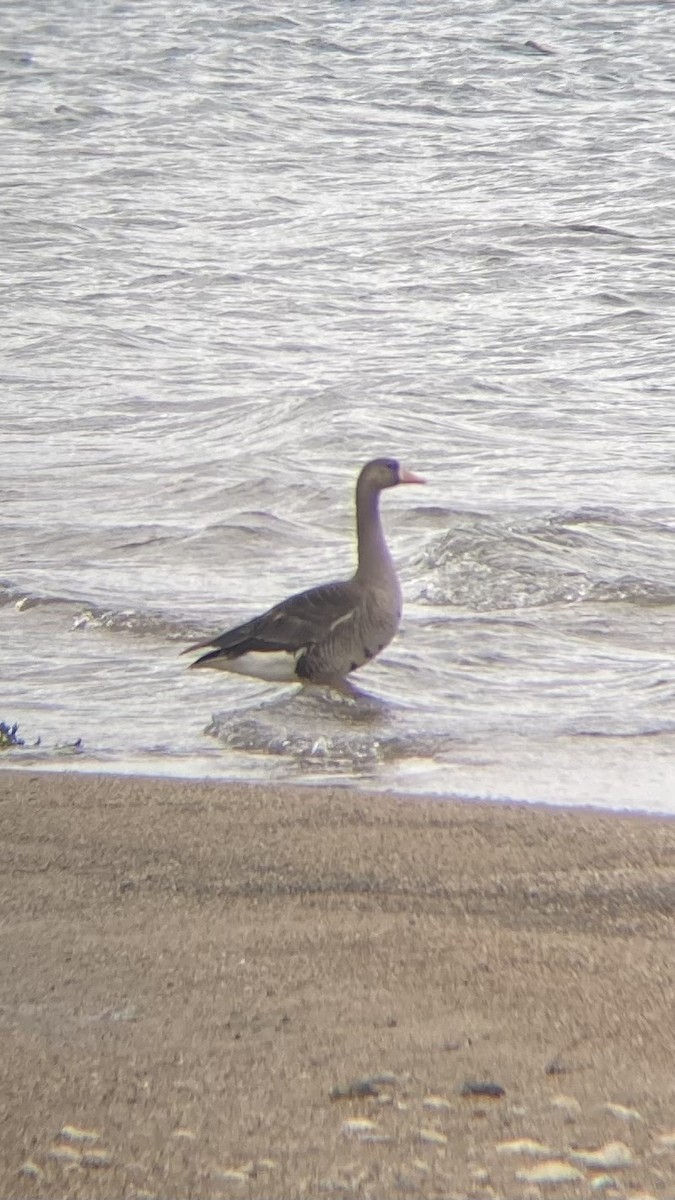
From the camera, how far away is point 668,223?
1013 inches

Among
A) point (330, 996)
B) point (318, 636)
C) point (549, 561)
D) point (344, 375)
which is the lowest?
point (344, 375)

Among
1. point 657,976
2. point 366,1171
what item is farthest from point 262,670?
point 366,1171

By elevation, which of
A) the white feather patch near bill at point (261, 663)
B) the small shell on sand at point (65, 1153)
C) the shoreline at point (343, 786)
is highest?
the small shell on sand at point (65, 1153)

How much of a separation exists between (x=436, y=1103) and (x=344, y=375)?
14988mm

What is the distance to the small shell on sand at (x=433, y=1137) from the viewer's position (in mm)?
3754

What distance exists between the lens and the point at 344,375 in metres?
18.5

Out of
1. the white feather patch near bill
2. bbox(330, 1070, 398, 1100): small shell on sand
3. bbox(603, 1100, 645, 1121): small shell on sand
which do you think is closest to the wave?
the white feather patch near bill

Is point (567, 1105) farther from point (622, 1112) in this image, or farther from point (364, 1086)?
point (364, 1086)

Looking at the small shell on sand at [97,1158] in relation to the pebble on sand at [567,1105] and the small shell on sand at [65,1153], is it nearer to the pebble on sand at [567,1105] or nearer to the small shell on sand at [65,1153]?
the small shell on sand at [65,1153]

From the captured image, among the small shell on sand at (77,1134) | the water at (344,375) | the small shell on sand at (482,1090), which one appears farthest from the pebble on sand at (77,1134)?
the water at (344,375)

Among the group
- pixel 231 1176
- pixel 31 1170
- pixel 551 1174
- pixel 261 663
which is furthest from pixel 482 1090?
pixel 261 663

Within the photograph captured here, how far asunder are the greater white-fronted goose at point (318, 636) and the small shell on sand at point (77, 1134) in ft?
14.1

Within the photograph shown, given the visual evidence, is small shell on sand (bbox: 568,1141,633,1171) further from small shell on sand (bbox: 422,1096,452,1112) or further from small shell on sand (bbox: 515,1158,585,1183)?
small shell on sand (bbox: 422,1096,452,1112)

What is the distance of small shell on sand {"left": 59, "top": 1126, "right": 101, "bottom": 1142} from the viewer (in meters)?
3.80
